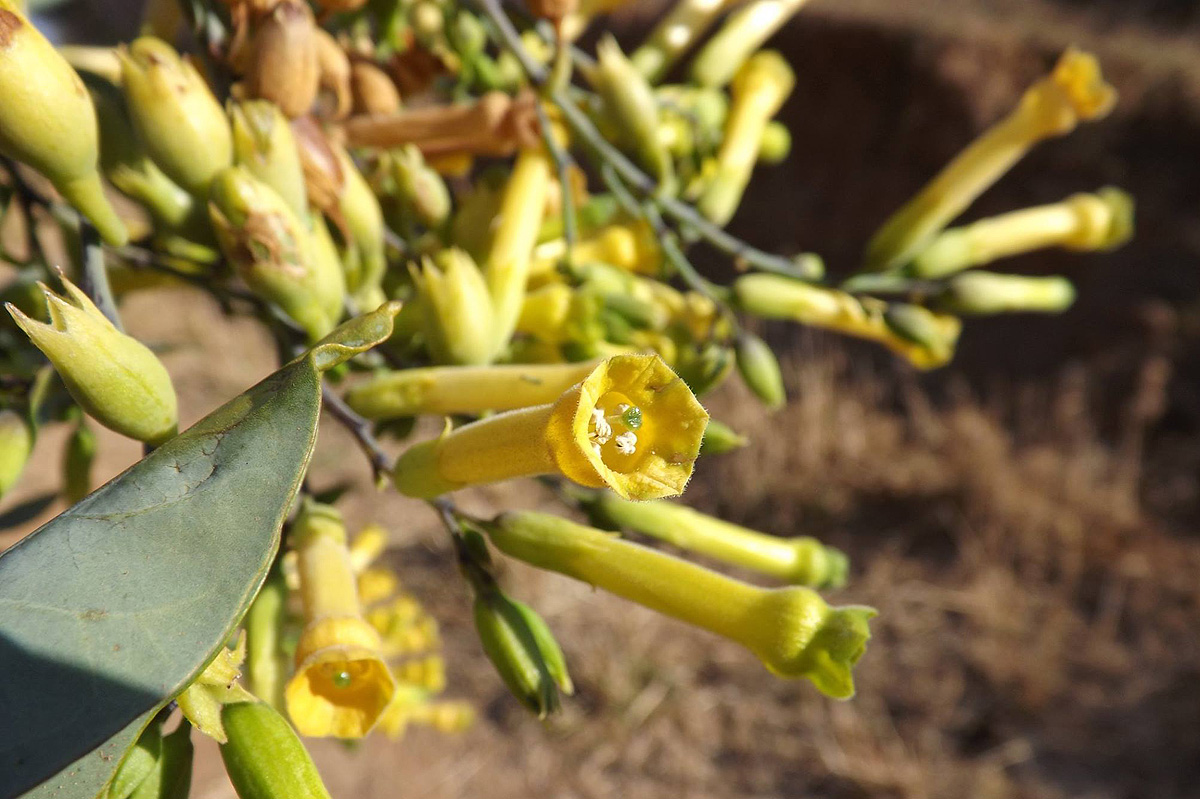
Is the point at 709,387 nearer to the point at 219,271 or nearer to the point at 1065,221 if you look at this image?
the point at 219,271

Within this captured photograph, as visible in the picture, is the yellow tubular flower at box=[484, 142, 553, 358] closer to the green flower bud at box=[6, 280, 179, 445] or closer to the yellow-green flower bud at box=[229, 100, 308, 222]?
the yellow-green flower bud at box=[229, 100, 308, 222]

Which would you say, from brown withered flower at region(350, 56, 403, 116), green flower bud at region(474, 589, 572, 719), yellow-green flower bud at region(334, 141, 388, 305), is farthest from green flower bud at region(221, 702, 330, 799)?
brown withered flower at region(350, 56, 403, 116)

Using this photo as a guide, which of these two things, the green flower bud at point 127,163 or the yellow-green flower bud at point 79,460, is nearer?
the green flower bud at point 127,163

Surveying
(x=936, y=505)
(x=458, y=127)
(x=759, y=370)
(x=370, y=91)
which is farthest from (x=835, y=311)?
(x=936, y=505)

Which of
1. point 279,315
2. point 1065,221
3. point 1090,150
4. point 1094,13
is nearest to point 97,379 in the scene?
point 279,315

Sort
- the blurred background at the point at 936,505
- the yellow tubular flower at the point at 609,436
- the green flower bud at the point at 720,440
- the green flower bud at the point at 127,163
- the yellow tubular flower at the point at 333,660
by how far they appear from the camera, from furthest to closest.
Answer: the blurred background at the point at 936,505 < the green flower bud at the point at 720,440 < the green flower bud at the point at 127,163 < the yellow tubular flower at the point at 333,660 < the yellow tubular flower at the point at 609,436

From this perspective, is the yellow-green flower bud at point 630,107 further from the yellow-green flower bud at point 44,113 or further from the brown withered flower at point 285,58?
the yellow-green flower bud at point 44,113

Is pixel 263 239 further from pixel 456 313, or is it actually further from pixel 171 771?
pixel 171 771

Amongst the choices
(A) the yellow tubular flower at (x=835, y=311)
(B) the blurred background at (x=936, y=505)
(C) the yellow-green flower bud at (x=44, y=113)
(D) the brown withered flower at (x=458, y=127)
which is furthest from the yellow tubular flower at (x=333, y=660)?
(B) the blurred background at (x=936, y=505)
